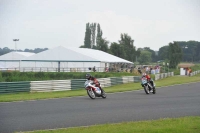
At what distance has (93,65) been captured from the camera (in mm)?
58875

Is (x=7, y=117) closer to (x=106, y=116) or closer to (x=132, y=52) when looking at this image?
(x=106, y=116)

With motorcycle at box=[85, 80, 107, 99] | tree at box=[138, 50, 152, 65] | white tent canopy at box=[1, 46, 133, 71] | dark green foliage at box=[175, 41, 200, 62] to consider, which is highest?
tree at box=[138, 50, 152, 65]

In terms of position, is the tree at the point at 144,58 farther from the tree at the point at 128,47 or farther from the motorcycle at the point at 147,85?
the motorcycle at the point at 147,85

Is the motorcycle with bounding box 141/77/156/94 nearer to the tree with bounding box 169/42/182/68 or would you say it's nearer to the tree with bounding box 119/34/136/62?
the tree with bounding box 169/42/182/68

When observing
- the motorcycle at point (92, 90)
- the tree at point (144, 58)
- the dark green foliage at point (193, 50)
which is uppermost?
the tree at point (144, 58)

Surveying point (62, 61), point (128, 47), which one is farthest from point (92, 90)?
point (128, 47)

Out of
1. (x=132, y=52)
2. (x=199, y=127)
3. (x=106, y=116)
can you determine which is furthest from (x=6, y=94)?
(x=132, y=52)

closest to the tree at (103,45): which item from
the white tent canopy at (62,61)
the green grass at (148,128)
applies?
the white tent canopy at (62,61)

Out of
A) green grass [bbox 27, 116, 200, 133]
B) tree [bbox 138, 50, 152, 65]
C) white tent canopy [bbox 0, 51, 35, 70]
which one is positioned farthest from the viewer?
tree [bbox 138, 50, 152, 65]

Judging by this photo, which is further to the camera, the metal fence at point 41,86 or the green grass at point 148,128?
the metal fence at point 41,86

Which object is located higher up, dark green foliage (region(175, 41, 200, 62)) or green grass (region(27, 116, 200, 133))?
dark green foliage (region(175, 41, 200, 62))

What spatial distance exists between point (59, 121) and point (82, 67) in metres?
48.0

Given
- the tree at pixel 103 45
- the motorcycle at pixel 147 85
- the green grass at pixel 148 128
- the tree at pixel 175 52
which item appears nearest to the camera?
the green grass at pixel 148 128

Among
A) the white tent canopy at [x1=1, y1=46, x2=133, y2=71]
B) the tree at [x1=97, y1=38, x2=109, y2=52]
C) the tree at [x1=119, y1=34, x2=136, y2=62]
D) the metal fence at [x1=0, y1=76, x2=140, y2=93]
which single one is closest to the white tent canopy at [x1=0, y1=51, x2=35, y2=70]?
the white tent canopy at [x1=1, y1=46, x2=133, y2=71]
